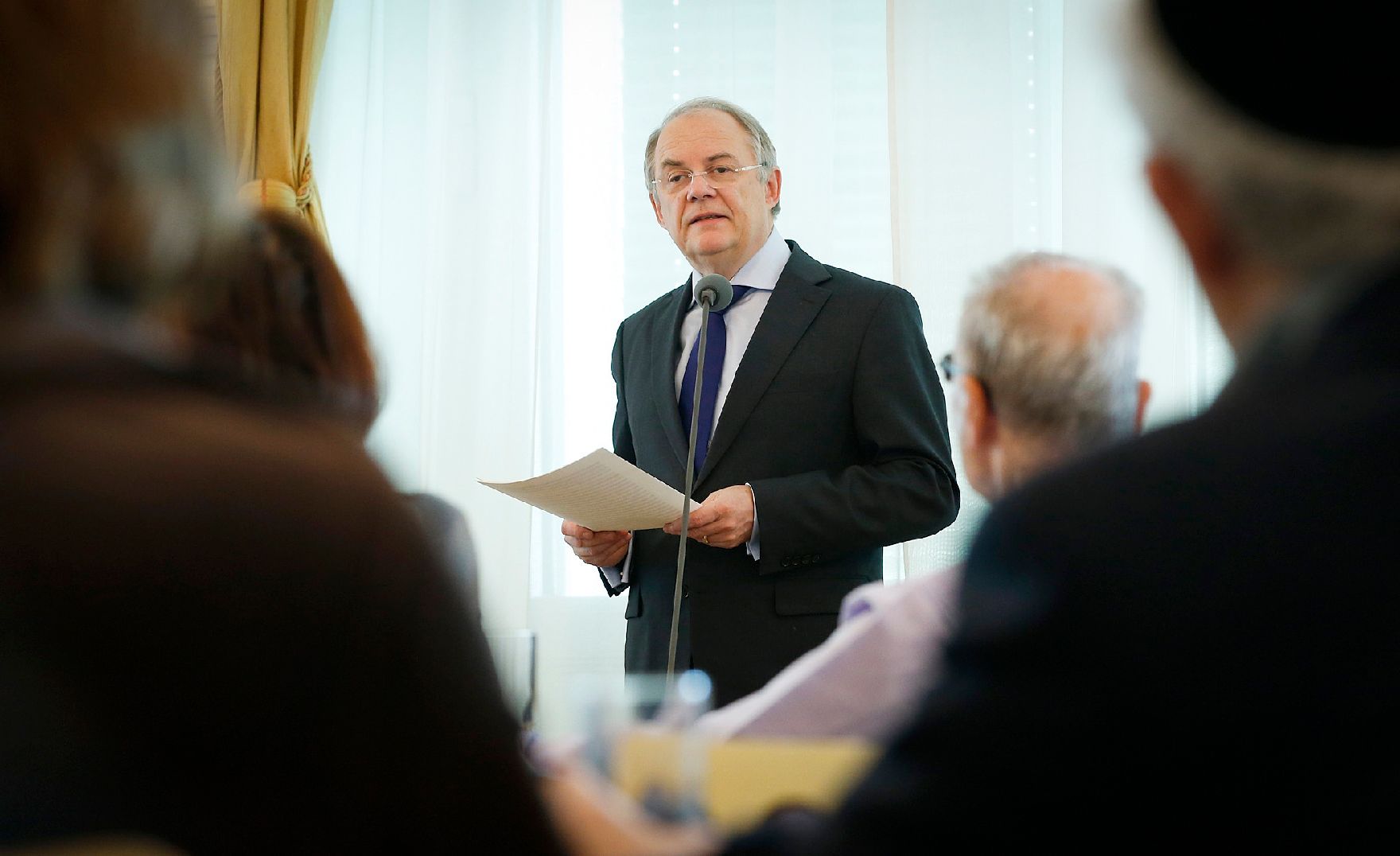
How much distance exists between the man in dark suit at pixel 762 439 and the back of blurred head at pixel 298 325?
113 cm

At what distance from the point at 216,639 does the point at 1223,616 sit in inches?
21.4

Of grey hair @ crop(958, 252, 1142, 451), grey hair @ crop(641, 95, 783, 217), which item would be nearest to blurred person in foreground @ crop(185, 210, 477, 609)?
grey hair @ crop(958, 252, 1142, 451)

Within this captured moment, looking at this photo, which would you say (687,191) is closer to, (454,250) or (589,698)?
(454,250)

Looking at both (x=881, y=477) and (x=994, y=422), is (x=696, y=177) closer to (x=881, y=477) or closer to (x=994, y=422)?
(x=881, y=477)

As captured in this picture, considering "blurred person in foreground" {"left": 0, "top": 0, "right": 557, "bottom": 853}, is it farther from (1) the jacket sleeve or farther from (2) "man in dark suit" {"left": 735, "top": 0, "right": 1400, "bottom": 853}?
(1) the jacket sleeve

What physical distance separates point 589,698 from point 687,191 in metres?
2.21

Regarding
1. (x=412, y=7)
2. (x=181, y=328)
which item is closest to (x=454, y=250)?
(x=412, y=7)

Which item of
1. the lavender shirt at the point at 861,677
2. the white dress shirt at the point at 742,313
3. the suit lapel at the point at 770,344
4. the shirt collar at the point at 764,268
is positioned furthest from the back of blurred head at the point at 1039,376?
the shirt collar at the point at 764,268

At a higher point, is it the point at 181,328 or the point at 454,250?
the point at 454,250

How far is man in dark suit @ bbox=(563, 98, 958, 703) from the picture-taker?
8.70 ft

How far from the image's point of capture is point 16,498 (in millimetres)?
713

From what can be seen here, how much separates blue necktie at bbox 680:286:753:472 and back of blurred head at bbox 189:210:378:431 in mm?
1445

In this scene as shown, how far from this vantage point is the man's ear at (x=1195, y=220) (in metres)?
0.84

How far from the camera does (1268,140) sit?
31.0 inches
